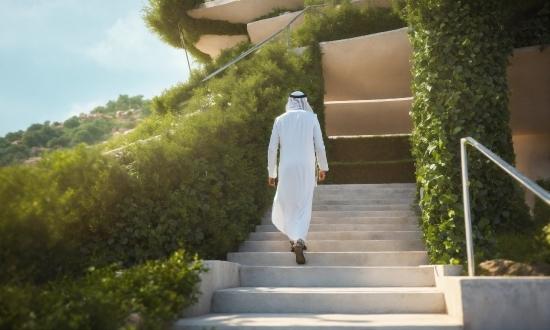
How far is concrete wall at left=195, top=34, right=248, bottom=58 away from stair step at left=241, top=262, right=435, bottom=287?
51.7ft

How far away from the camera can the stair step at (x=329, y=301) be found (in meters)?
4.95

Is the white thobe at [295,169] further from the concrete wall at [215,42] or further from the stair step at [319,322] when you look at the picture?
the concrete wall at [215,42]

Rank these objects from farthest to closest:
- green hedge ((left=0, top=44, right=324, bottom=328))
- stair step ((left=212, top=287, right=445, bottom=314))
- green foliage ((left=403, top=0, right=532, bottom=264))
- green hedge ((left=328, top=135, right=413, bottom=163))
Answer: green hedge ((left=328, top=135, right=413, bottom=163)) < green foliage ((left=403, top=0, right=532, bottom=264)) < stair step ((left=212, top=287, right=445, bottom=314)) < green hedge ((left=0, top=44, right=324, bottom=328))

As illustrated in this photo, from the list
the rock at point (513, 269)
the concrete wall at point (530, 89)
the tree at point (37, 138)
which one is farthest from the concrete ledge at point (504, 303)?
the concrete wall at point (530, 89)

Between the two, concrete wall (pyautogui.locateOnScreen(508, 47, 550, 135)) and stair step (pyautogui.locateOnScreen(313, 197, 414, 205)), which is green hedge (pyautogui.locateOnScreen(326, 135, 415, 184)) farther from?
stair step (pyautogui.locateOnScreen(313, 197, 414, 205))

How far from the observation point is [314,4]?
15.6 m

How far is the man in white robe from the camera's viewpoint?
649 centimetres

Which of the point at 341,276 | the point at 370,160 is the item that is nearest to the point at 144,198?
the point at 341,276

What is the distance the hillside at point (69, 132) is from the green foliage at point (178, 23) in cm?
230

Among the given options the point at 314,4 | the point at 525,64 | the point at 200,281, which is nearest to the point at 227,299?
the point at 200,281

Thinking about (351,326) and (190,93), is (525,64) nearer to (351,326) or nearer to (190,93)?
(190,93)

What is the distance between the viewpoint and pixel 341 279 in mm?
5863

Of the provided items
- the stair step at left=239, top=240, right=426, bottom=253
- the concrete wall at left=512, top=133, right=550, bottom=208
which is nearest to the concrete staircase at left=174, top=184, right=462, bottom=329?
the stair step at left=239, top=240, right=426, bottom=253

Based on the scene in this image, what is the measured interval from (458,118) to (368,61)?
745 centimetres
